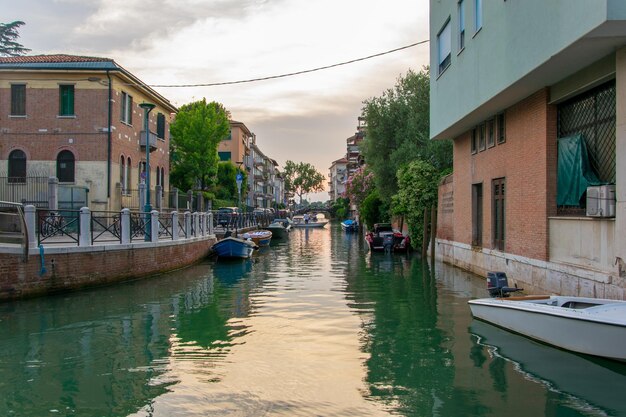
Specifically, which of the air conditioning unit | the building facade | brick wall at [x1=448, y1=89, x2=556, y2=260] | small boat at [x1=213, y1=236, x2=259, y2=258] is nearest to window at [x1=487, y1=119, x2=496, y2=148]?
the building facade


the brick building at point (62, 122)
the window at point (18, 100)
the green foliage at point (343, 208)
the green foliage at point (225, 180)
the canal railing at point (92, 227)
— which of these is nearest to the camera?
the canal railing at point (92, 227)

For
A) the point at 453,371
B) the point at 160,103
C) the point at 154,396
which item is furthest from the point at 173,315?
the point at 160,103

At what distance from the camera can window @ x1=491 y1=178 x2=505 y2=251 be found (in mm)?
17178

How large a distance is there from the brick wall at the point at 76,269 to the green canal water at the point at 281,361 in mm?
512

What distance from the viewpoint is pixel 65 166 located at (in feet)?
89.6

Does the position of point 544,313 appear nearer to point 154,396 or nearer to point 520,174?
point 154,396

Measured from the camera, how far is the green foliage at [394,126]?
1302 inches

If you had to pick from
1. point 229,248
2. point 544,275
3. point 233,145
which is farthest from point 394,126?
point 233,145

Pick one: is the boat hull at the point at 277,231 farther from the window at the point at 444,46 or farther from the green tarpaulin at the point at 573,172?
the green tarpaulin at the point at 573,172

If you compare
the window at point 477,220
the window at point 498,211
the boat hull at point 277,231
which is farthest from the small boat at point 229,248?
the boat hull at point 277,231

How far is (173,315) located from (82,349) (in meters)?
3.31

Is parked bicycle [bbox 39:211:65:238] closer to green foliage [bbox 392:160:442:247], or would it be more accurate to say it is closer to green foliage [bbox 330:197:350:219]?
green foliage [bbox 392:160:442:247]

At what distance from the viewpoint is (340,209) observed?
352 feet

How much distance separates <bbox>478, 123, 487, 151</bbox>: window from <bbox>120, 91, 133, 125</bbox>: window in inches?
701
